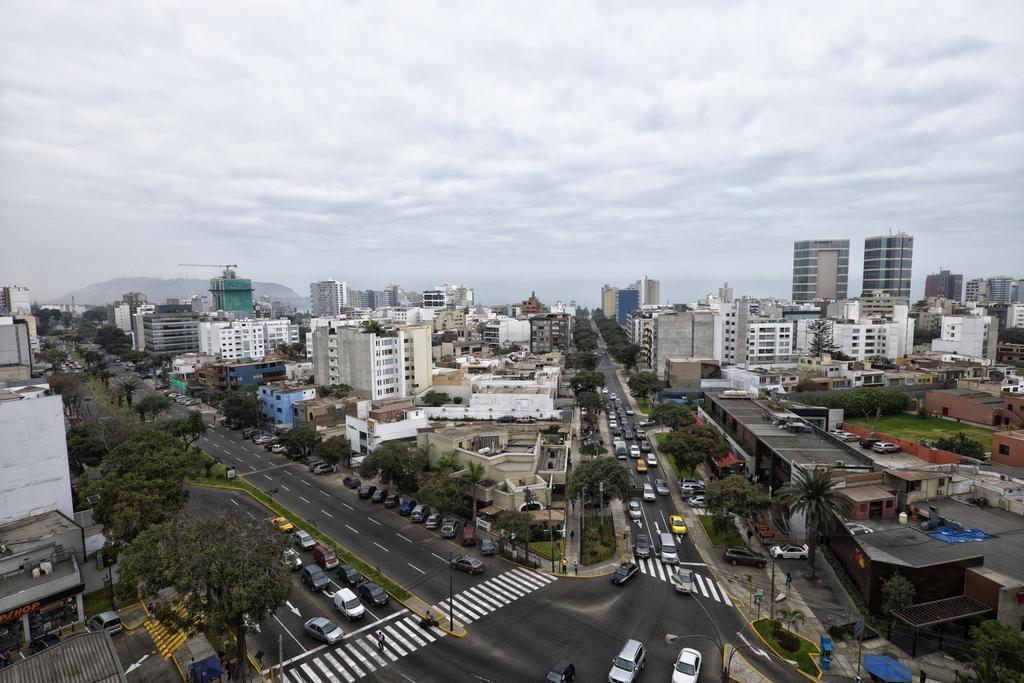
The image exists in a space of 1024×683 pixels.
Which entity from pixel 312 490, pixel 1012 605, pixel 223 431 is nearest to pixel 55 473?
pixel 312 490

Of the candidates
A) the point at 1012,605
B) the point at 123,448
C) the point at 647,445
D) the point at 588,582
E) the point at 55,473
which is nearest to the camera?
the point at 1012,605

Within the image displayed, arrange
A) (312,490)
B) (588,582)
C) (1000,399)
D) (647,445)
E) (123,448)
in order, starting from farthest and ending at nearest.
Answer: (1000,399) → (647,445) → (312,490) → (123,448) → (588,582)

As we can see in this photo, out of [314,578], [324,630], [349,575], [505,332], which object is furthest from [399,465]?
[505,332]

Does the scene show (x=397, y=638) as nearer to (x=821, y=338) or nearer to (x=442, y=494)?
(x=442, y=494)

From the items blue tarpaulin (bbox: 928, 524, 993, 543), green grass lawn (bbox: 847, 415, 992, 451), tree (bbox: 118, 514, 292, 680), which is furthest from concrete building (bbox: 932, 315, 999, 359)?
tree (bbox: 118, 514, 292, 680)

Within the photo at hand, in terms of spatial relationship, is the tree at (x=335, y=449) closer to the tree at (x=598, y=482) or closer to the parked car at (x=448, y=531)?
the parked car at (x=448, y=531)

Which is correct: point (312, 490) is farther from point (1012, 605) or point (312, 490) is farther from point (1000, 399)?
point (1000, 399)

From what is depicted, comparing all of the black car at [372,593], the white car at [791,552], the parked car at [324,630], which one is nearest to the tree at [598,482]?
the white car at [791,552]
